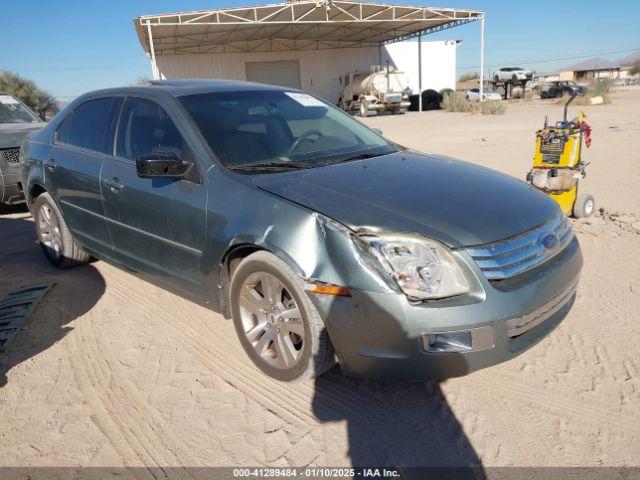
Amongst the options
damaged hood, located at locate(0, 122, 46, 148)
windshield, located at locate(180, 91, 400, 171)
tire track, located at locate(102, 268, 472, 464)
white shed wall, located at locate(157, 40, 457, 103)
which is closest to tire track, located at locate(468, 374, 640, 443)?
tire track, located at locate(102, 268, 472, 464)

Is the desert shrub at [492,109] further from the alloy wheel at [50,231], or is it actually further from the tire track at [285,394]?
the tire track at [285,394]

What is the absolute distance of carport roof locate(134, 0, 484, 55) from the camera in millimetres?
22609

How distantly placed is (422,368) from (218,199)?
1.46m

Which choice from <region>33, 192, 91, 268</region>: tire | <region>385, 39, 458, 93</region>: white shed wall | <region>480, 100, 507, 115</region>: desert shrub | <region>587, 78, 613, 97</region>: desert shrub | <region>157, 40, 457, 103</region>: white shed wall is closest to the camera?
<region>33, 192, 91, 268</region>: tire

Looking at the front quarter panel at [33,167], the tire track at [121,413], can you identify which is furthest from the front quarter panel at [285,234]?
the front quarter panel at [33,167]

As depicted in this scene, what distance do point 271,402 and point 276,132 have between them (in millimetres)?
1832

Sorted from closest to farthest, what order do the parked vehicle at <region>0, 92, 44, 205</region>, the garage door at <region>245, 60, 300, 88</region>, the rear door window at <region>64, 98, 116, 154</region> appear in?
the rear door window at <region>64, 98, 116, 154</region> → the parked vehicle at <region>0, 92, 44, 205</region> → the garage door at <region>245, 60, 300, 88</region>

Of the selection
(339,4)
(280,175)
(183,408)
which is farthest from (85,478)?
(339,4)

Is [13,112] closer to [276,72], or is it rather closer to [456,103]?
[456,103]

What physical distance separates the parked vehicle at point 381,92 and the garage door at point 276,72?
6.26 m

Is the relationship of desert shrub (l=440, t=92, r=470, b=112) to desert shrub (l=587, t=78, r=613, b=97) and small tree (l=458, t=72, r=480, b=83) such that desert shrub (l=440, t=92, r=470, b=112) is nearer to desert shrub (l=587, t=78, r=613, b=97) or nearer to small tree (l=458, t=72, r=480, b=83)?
desert shrub (l=587, t=78, r=613, b=97)

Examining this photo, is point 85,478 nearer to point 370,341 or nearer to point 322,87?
point 370,341

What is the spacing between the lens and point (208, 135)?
310cm

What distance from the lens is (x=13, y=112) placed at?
7742 millimetres
